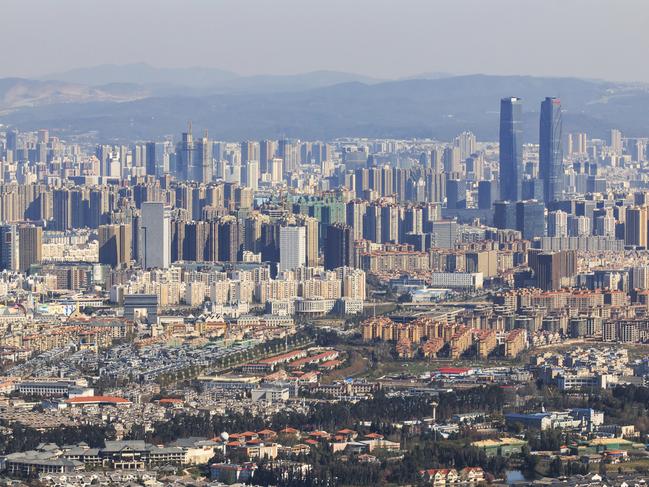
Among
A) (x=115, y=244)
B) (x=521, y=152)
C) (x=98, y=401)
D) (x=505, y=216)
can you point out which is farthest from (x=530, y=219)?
(x=98, y=401)

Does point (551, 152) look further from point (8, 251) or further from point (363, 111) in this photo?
point (363, 111)

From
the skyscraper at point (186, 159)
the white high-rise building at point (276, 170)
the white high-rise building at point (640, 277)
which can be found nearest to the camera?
the white high-rise building at point (640, 277)

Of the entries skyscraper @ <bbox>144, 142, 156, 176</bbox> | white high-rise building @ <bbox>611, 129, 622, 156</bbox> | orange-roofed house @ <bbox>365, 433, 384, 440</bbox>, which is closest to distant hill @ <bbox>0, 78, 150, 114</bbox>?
white high-rise building @ <bbox>611, 129, 622, 156</bbox>

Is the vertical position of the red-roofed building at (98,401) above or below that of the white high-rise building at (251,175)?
below

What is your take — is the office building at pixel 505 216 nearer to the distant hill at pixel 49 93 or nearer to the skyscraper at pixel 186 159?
the skyscraper at pixel 186 159

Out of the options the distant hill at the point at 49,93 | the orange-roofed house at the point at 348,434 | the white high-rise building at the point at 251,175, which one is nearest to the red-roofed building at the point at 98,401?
the orange-roofed house at the point at 348,434

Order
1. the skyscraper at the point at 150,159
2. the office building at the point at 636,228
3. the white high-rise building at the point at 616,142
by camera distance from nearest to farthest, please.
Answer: the office building at the point at 636,228 → the skyscraper at the point at 150,159 → the white high-rise building at the point at 616,142

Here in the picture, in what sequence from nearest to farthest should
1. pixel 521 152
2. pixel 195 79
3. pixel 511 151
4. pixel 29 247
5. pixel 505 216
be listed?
1. pixel 29 247
2. pixel 505 216
3. pixel 511 151
4. pixel 521 152
5. pixel 195 79
